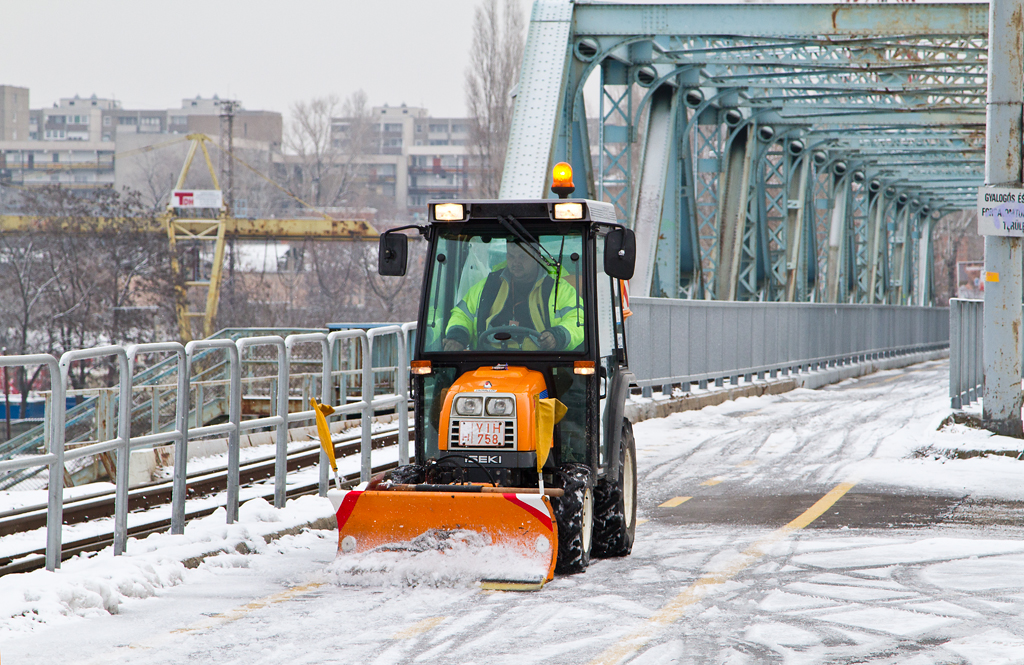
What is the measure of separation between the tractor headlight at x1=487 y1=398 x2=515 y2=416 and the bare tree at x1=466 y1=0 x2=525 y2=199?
50893 mm

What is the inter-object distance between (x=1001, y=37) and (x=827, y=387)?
14420 millimetres

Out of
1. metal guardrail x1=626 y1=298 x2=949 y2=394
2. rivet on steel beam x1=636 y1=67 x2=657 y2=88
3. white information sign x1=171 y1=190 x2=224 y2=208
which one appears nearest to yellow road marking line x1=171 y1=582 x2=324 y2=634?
metal guardrail x1=626 y1=298 x2=949 y2=394

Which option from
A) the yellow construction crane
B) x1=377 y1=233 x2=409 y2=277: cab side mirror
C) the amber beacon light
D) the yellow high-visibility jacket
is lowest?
the yellow high-visibility jacket

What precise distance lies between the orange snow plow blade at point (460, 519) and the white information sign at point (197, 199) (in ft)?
195

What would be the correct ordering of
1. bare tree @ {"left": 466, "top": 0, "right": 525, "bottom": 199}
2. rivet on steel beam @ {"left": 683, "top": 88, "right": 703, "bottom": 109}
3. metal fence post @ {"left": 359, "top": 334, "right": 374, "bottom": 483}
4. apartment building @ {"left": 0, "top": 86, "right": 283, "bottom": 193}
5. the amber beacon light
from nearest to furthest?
the amber beacon light, metal fence post @ {"left": 359, "top": 334, "right": 374, "bottom": 483}, rivet on steel beam @ {"left": 683, "top": 88, "right": 703, "bottom": 109}, bare tree @ {"left": 466, "top": 0, "right": 525, "bottom": 199}, apartment building @ {"left": 0, "top": 86, "right": 283, "bottom": 193}

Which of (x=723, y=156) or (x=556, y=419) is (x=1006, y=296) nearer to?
(x=556, y=419)

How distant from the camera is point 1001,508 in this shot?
10312mm

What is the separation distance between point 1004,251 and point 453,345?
27.2 feet

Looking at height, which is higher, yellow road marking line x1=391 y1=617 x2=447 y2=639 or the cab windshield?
the cab windshield

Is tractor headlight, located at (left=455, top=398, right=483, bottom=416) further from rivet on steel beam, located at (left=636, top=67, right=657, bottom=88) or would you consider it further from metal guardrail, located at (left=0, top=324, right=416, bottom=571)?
rivet on steel beam, located at (left=636, top=67, right=657, bottom=88)

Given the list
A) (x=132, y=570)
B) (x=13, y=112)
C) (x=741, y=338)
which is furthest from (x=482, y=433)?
(x=13, y=112)

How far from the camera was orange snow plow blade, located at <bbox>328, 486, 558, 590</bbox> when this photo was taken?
6.89 metres

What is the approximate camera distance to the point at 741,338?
76.2 ft

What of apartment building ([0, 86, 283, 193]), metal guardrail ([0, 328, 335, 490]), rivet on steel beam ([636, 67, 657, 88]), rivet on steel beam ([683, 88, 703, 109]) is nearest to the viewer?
metal guardrail ([0, 328, 335, 490])
